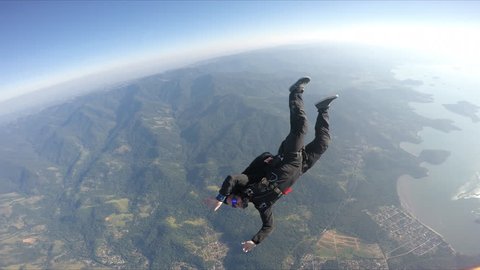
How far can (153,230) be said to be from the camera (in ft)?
429

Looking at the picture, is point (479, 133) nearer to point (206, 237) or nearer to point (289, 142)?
point (206, 237)

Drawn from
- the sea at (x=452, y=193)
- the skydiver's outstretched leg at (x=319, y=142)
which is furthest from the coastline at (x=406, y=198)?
the skydiver's outstretched leg at (x=319, y=142)

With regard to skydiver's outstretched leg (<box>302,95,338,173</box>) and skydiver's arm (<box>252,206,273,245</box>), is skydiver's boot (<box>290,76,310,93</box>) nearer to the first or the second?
skydiver's outstretched leg (<box>302,95,338,173</box>)

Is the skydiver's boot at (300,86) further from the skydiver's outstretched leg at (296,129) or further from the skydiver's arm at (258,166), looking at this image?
the skydiver's arm at (258,166)

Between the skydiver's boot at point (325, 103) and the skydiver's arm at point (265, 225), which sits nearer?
the skydiver's boot at point (325, 103)

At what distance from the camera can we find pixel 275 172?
18.8 feet

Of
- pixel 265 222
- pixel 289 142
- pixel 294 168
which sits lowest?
pixel 265 222

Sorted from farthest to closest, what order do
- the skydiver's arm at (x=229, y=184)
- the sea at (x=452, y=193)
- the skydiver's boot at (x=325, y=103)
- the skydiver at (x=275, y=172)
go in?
the sea at (x=452, y=193), the skydiver's boot at (x=325, y=103), the skydiver at (x=275, y=172), the skydiver's arm at (x=229, y=184)

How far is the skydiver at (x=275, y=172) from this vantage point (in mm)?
5652

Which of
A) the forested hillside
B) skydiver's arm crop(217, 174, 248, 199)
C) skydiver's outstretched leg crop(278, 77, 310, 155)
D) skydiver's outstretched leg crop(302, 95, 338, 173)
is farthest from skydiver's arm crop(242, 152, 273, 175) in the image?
the forested hillside

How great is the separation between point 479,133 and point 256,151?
13529cm

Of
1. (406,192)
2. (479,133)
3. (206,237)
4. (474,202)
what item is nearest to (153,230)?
(206,237)

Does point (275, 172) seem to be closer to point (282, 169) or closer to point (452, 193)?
point (282, 169)

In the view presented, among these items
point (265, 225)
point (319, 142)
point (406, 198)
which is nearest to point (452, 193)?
point (406, 198)
